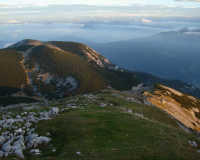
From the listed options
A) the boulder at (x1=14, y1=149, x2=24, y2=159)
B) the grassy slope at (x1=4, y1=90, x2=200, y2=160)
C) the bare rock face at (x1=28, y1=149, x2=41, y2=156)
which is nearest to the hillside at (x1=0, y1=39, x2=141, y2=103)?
the grassy slope at (x1=4, y1=90, x2=200, y2=160)

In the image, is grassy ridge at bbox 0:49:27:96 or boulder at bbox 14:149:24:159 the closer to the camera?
boulder at bbox 14:149:24:159

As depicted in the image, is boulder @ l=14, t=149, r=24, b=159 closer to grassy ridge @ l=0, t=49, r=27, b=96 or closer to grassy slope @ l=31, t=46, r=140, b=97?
grassy ridge @ l=0, t=49, r=27, b=96

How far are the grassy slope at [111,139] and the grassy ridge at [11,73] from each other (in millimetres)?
124939

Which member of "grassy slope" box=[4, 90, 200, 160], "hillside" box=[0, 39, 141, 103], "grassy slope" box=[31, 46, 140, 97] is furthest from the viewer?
"grassy slope" box=[31, 46, 140, 97]

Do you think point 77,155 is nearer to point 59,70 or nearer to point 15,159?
point 15,159

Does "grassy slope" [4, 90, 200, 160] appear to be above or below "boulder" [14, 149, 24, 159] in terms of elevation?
below

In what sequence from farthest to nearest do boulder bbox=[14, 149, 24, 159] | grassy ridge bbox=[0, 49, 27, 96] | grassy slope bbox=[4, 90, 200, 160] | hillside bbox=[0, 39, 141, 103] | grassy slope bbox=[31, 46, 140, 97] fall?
grassy slope bbox=[31, 46, 140, 97] → hillside bbox=[0, 39, 141, 103] → grassy ridge bbox=[0, 49, 27, 96] → grassy slope bbox=[4, 90, 200, 160] → boulder bbox=[14, 149, 24, 159]

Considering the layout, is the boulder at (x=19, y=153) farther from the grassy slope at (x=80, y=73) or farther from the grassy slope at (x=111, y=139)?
the grassy slope at (x=80, y=73)

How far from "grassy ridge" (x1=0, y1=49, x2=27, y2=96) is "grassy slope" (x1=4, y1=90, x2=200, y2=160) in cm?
12494

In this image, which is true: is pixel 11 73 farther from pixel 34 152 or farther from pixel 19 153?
pixel 19 153

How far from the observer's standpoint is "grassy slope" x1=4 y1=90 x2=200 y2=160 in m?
18.5

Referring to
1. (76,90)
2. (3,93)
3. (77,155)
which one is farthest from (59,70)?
(77,155)

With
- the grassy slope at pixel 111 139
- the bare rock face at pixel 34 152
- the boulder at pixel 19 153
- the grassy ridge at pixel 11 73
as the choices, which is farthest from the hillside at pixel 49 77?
the boulder at pixel 19 153

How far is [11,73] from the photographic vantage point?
157 m
